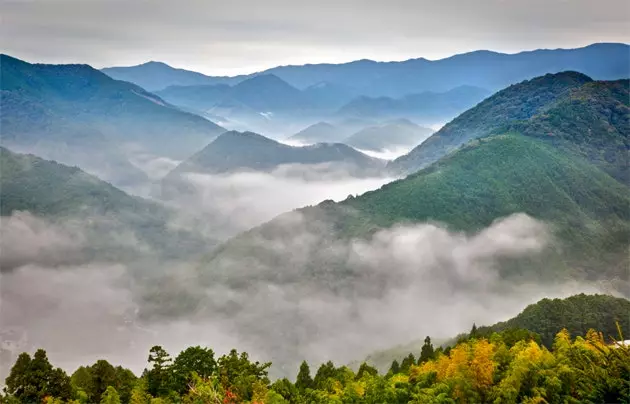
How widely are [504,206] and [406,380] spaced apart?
5388 inches

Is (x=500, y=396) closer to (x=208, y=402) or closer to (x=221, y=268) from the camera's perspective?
(x=208, y=402)

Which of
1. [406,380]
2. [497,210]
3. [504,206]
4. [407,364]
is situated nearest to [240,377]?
[406,380]

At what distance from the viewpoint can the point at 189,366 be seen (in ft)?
148

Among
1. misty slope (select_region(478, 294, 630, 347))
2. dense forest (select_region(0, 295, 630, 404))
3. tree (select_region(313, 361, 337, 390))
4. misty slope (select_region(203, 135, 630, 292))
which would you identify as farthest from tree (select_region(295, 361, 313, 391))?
misty slope (select_region(203, 135, 630, 292))

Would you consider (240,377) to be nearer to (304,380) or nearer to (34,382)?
(304,380)

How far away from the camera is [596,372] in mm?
24656

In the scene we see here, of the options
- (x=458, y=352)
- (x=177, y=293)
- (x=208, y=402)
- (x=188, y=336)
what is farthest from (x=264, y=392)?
(x=177, y=293)

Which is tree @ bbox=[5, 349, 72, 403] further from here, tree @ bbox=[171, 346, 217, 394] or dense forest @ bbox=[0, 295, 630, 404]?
tree @ bbox=[171, 346, 217, 394]

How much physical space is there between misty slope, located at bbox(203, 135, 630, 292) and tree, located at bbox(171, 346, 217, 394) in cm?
11814

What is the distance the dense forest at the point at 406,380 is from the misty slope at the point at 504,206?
362 feet

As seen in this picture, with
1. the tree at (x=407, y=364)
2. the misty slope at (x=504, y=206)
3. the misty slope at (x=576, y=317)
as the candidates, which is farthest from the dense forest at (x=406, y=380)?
the misty slope at (x=504, y=206)

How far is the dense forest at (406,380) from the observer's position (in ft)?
84.3

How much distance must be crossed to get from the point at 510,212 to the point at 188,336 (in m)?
99.1

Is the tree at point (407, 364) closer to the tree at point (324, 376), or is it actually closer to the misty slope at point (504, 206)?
the tree at point (324, 376)
